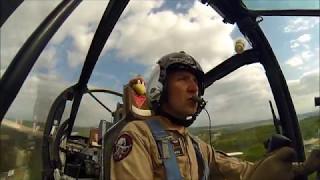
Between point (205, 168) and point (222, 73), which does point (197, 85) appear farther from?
point (222, 73)

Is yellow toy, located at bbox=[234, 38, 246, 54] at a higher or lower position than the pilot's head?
higher

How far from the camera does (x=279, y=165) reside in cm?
129

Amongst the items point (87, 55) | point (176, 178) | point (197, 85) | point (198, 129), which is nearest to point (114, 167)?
point (176, 178)

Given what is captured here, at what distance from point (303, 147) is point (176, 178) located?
1921 mm

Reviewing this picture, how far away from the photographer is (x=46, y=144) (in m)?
3.81

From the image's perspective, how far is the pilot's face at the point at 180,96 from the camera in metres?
1.55

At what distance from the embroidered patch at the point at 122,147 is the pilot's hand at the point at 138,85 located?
2.57 feet

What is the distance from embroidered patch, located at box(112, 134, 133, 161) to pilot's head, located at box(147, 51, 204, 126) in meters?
0.25

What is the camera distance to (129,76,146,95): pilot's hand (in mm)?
2195

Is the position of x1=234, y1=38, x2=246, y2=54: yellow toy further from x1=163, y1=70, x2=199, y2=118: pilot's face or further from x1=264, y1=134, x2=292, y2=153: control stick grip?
x1=264, y1=134, x2=292, y2=153: control stick grip

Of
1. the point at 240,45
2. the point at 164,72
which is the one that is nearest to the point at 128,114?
the point at 164,72

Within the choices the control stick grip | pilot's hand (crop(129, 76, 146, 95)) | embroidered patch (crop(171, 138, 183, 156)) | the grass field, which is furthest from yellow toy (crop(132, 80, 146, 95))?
the control stick grip

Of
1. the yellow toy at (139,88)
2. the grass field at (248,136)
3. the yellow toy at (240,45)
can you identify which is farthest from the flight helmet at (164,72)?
the yellow toy at (240,45)

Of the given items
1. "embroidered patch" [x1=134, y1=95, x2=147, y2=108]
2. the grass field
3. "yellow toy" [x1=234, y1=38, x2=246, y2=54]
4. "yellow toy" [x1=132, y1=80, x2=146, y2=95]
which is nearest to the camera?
"embroidered patch" [x1=134, y1=95, x2=147, y2=108]
